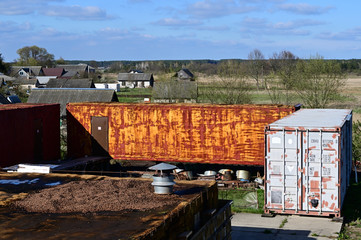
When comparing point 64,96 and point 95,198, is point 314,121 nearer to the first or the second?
point 95,198

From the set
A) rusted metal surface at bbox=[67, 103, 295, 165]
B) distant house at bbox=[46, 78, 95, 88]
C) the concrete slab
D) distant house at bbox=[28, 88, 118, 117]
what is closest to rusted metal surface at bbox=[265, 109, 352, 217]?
the concrete slab

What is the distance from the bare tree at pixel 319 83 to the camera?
113 ft

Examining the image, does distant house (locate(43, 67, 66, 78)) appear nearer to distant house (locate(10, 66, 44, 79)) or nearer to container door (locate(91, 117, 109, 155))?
distant house (locate(10, 66, 44, 79))

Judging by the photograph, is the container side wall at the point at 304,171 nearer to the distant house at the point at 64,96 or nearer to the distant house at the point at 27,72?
the distant house at the point at 64,96

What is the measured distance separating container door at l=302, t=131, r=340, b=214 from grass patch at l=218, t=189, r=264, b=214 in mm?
2129

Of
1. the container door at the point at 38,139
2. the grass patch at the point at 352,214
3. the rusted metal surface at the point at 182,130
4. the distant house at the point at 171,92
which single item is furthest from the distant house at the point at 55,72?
the grass patch at the point at 352,214

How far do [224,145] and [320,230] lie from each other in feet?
26.8

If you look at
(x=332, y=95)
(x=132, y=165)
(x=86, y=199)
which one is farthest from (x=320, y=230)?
(x=332, y=95)

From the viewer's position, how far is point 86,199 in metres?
11.3

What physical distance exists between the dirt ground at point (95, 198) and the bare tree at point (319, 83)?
24192 mm

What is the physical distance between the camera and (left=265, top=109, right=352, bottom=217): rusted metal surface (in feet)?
53.4

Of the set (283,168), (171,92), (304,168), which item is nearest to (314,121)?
(304,168)

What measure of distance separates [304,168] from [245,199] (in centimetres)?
347

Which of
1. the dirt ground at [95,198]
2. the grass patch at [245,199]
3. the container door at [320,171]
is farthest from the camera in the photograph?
the grass patch at [245,199]
